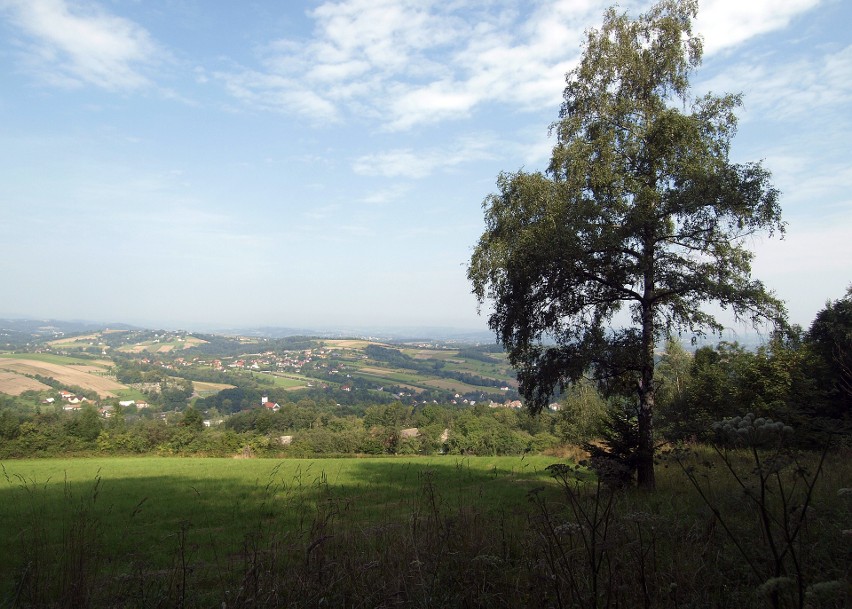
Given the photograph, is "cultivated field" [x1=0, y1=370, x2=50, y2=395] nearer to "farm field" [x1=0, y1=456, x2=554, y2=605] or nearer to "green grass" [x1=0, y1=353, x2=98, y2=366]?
"green grass" [x1=0, y1=353, x2=98, y2=366]

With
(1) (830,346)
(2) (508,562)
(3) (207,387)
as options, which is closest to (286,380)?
(3) (207,387)

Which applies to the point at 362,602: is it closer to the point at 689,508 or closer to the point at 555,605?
the point at 555,605

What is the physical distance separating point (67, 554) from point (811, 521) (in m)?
8.47

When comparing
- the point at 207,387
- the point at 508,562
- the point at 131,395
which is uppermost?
the point at 508,562

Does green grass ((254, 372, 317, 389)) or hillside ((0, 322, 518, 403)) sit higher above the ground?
hillside ((0, 322, 518, 403))

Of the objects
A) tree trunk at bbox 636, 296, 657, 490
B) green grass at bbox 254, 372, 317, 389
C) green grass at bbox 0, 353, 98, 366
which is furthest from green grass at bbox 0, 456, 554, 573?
green grass at bbox 0, 353, 98, 366

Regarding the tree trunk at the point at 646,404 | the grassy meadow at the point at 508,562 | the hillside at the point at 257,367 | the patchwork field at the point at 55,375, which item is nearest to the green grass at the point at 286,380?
the hillside at the point at 257,367

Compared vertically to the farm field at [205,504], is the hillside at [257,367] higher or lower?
lower

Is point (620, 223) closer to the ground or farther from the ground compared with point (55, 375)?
farther from the ground

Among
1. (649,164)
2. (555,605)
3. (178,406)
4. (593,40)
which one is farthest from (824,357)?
(178,406)

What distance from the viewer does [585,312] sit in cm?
1368

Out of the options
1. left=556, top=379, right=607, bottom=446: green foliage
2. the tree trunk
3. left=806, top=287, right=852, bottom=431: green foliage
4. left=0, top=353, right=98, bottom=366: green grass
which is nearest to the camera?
the tree trunk

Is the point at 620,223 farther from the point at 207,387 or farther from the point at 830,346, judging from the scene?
the point at 207,387

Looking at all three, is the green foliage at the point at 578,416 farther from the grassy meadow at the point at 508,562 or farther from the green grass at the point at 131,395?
the green grass at the point at 131,395
